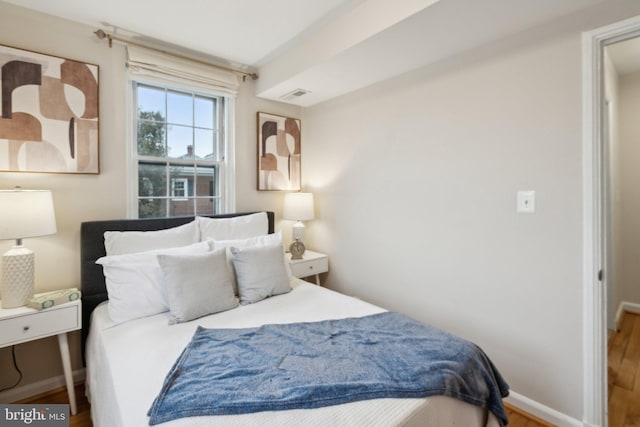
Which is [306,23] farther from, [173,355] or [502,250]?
[173,355]

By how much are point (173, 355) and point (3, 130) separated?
1789mm

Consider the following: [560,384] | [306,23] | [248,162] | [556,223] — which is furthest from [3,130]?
[560,384]

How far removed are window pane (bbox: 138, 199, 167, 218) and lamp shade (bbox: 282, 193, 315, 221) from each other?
1.13 metres

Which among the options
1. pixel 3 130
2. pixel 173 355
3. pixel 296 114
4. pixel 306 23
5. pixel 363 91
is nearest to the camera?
pixel 173 355

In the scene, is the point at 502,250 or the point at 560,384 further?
the point at 502,250

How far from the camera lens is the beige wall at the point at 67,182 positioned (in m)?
1.96

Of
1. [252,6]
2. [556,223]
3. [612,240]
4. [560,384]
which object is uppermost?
[252,6]

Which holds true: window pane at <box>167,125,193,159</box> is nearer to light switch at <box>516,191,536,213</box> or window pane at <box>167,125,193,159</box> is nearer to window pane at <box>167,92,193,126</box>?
window pane at <box>167,92,193,126</box>

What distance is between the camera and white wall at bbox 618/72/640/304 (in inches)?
121

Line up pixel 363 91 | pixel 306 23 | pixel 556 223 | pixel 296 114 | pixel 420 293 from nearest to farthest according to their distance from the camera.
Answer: pixel 556 223
pixel 306 23
pixel 420 293
pixel 363 91
pixel 296 114

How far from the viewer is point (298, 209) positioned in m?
3.09

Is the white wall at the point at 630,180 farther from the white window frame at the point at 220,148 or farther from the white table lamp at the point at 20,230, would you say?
the white table lamp at the point at 20,230

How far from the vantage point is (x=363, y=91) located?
2770 millimetres

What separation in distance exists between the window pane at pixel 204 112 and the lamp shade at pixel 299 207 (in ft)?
3.40
